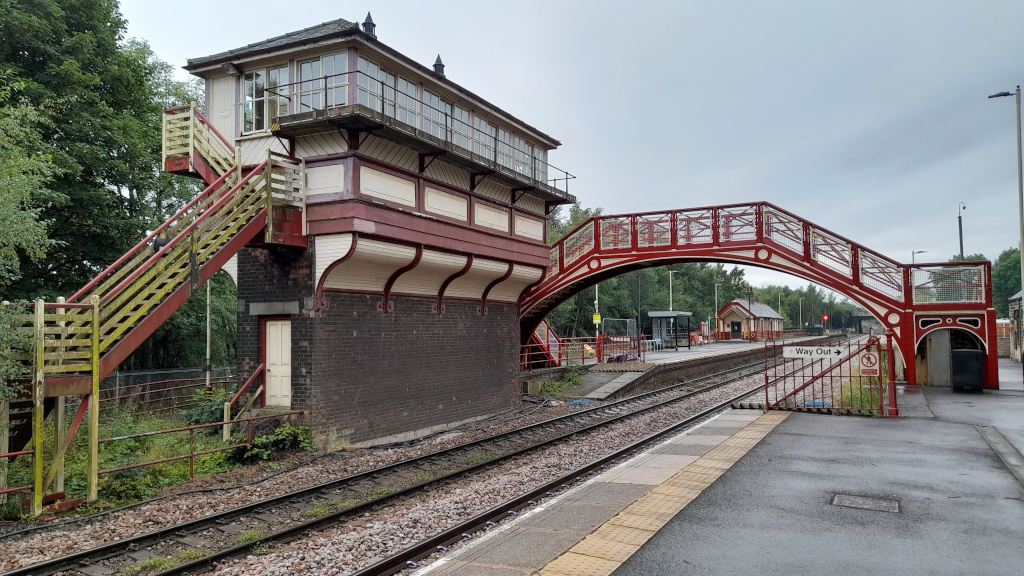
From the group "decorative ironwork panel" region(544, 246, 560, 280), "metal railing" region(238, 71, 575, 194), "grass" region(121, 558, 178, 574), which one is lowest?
"grass" region(121, 558, 178, 574)

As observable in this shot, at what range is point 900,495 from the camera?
28.8ft

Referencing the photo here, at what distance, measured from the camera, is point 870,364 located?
640 inches

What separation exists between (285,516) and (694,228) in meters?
18.8

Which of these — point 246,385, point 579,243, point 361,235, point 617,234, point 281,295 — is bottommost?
point 246,385

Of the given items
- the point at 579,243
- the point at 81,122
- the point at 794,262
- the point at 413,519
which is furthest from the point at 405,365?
the point at 794,262

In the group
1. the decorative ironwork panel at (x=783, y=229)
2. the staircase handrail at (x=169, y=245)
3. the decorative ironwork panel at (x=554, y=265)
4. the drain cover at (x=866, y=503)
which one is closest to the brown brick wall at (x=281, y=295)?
the staircase handrail at (x=169, y=245)

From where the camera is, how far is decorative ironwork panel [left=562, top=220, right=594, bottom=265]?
1016 inches

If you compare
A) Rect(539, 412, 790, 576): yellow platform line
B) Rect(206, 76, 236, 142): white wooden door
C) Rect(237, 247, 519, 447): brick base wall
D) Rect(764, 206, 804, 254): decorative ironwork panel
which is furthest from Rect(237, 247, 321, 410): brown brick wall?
Rect(764, 206, 804, 254): decorative ironwork panel

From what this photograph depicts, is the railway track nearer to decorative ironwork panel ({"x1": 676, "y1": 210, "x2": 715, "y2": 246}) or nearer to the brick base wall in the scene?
the brick base wall

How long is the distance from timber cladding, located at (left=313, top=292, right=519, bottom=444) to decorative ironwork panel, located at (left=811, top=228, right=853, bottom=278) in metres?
11.1

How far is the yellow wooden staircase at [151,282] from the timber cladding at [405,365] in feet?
7.46

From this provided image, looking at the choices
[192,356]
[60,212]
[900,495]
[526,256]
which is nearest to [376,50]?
[526,256]

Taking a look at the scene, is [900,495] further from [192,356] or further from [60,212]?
[192,356]

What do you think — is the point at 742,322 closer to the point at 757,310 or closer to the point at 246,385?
the point at 757,310
